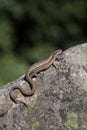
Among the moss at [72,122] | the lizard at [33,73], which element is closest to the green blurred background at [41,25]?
the lizard at [33,73]

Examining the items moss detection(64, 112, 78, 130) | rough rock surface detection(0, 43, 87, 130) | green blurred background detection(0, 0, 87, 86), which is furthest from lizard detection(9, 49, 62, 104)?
green blurred background detection(0, 0, 87, 86)

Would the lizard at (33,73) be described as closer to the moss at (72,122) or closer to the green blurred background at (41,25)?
the moss at (72,122)

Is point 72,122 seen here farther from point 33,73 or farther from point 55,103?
point 33,73

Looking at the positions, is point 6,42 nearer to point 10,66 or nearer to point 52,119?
point 10,66

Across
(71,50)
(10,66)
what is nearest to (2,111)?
(71,50)

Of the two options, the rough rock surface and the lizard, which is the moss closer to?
the rough rock surface

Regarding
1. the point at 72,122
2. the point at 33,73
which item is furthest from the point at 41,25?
the point at 72,122

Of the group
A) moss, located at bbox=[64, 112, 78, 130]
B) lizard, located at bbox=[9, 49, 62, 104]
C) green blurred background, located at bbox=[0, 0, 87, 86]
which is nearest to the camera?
moss, located at bbox=[64, 112, 78, 130]
